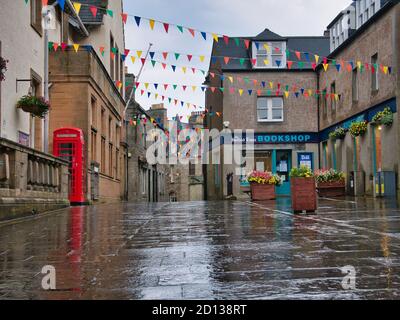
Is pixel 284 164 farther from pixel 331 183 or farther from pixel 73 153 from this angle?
pixel 73 153

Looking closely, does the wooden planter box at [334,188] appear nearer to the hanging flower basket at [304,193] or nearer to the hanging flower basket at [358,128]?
the hanging flower basket at [358,128]

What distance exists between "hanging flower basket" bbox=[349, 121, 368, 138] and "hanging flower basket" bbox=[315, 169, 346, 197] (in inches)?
97.2

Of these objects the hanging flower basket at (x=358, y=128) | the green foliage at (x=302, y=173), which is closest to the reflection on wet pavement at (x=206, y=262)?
the green foliage at (x=302, y=173)

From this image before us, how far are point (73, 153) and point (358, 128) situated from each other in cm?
1250

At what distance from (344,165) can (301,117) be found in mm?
5920

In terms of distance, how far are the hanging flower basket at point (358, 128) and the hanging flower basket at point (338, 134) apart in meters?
2.36

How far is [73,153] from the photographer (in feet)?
61.4

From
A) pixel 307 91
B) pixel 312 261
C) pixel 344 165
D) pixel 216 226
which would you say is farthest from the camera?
pixel 307 91

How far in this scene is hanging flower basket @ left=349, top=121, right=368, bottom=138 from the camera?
23125mm

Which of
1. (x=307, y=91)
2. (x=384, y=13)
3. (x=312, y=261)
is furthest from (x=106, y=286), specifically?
(x=307, y=91)

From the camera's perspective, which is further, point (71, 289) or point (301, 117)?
point (301, 117)

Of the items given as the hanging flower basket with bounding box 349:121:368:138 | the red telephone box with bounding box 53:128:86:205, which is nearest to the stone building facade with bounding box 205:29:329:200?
the hanging flower basket with bounding box 349:121:368:138

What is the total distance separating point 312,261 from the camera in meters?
4.17
